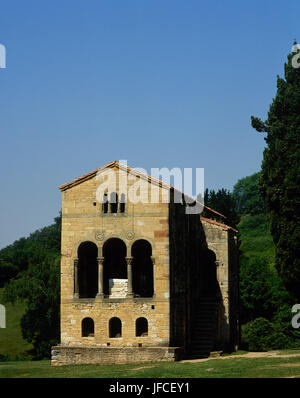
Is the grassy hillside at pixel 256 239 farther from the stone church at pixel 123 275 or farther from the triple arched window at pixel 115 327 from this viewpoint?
the triple arched window at pixel 115 327

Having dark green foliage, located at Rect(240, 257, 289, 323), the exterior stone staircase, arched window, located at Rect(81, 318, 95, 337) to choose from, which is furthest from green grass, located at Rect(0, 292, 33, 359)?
arched window, located at Rect(81, 318, 95, 337)

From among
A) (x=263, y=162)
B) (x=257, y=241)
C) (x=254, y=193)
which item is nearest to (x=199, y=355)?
(x=263, y=162)

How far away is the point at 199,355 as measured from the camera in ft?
133

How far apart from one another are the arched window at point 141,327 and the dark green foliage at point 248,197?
264 ft

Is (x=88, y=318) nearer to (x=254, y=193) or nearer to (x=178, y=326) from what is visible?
(x=178, y=326)

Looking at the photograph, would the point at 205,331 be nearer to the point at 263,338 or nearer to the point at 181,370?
the point at 263,338

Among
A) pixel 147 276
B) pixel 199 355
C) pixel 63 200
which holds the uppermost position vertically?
pixel 63 200

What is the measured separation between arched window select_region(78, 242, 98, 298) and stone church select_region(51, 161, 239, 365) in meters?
0.06

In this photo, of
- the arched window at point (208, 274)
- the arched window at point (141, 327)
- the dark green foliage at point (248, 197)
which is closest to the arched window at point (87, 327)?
the arched window at point (141, 327)

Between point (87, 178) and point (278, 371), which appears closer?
point (278, 371)

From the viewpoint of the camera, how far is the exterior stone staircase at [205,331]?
40.9 m

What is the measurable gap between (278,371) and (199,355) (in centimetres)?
1218
